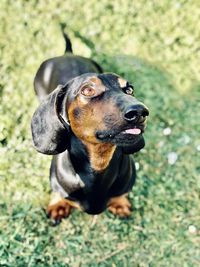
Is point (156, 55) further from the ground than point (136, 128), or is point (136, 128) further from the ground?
point (136, 128)

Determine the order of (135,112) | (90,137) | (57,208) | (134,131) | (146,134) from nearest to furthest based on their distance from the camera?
(135,112) → (134,131) → (90,137) → (57,208) → (146,134)

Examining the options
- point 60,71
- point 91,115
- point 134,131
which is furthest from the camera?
point 60,71

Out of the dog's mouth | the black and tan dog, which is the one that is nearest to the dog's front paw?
the black and tan dog

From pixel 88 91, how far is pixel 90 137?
0.95 ft

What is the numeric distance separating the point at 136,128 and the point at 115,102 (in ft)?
0.64

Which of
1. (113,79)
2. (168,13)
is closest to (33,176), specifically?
(113,79)

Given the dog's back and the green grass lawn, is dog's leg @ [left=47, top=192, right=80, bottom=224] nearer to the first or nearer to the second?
the green grass lawn

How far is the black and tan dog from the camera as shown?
2.81 m

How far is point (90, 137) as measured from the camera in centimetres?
300

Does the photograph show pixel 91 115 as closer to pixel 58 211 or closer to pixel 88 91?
pixel 88 91

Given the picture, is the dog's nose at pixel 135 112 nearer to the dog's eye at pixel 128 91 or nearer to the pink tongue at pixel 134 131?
the pink tongue at pixel 134 131

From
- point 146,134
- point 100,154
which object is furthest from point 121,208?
point 100,154

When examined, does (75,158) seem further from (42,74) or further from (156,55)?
(156,55)

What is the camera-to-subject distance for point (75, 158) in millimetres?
3365
